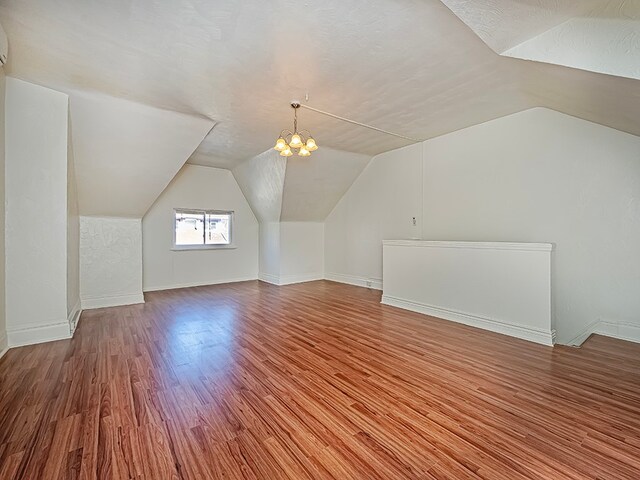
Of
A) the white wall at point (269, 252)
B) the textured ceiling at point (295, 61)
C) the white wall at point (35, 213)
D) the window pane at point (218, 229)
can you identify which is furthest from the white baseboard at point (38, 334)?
the white wall at point (269, 252)

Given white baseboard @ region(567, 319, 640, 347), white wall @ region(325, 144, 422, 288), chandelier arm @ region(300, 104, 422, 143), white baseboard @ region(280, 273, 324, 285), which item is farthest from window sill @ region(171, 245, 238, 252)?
white baseboard @ region(567, 319, 640, 347)

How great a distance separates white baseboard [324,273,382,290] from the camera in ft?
21.1

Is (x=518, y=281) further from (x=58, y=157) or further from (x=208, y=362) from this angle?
(x=58, y=157)

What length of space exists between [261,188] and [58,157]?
3607 millimetres

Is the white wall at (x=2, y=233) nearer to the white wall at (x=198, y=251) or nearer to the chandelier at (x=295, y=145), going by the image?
the chandelier at (x=295, y=145)

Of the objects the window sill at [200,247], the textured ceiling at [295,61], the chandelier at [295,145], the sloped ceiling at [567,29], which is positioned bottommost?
the window sill at [200,247]

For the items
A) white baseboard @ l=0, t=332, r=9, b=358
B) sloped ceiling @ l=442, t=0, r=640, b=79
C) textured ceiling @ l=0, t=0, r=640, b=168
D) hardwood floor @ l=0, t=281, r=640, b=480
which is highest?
textured ceiling @ l=0, t=0, r=640, b=168

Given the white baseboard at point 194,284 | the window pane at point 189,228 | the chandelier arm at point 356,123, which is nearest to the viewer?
the chandelier arm at point 356,123

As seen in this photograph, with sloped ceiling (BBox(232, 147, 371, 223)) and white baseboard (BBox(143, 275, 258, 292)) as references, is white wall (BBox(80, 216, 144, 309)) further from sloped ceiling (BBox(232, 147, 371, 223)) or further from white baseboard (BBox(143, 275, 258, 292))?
sloped ceiling (BBox(232, 147, 371, 223))

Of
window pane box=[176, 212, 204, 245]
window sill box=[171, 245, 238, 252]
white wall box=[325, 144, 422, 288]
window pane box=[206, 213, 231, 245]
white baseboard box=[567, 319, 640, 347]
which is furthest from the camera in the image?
window pane box=[206, 213, 231, 245]

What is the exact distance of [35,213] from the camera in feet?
10.8

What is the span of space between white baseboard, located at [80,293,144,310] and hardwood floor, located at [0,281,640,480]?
1502 mm

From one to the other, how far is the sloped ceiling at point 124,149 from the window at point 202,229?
1.40m

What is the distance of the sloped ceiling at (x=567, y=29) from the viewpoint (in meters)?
1.81
